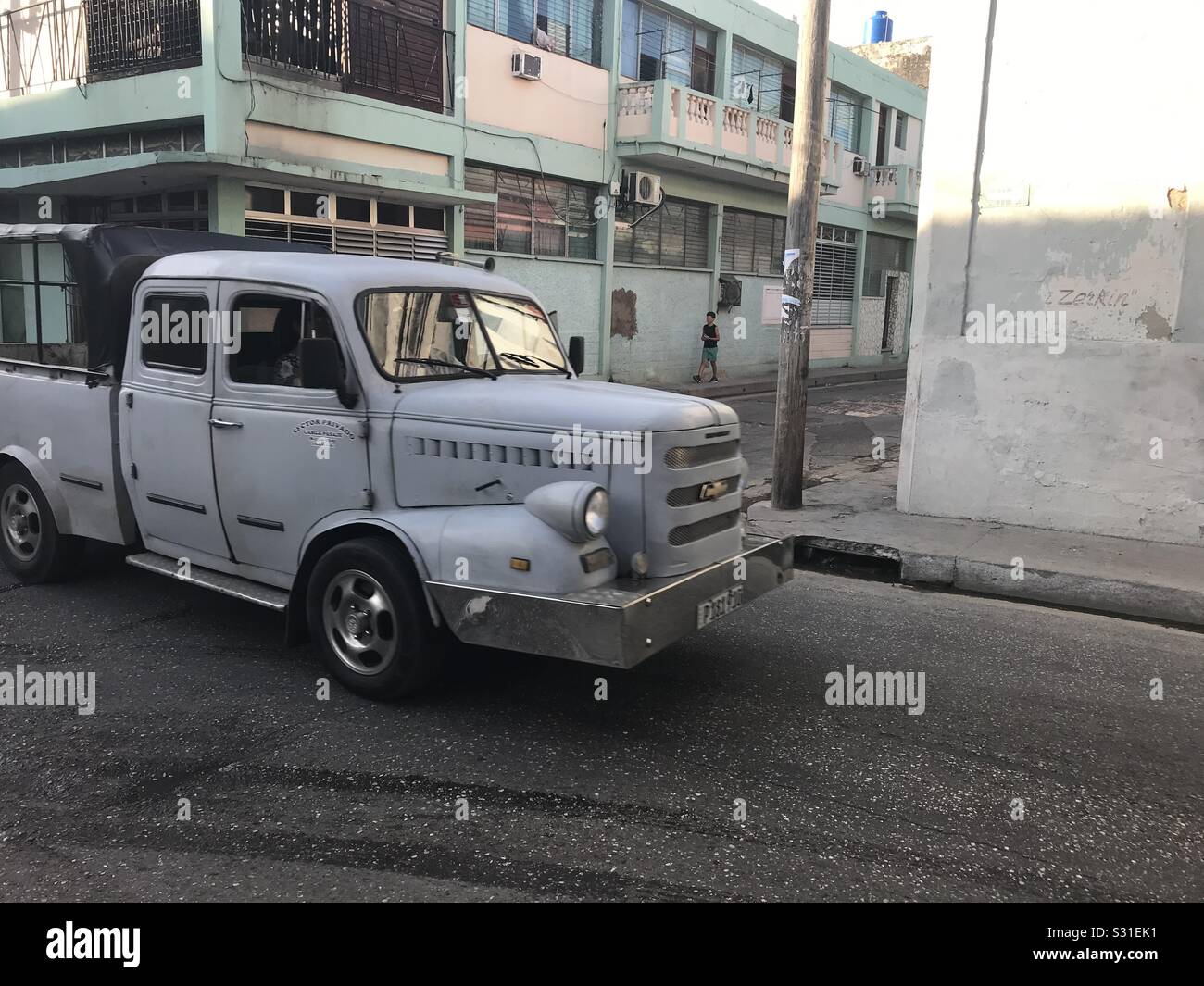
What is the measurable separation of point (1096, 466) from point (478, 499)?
5934 millimetres

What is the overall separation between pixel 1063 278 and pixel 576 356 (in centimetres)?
463

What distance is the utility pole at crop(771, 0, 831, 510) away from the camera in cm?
859

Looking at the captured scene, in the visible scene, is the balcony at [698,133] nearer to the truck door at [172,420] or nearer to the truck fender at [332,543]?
the truck door at [172,420]

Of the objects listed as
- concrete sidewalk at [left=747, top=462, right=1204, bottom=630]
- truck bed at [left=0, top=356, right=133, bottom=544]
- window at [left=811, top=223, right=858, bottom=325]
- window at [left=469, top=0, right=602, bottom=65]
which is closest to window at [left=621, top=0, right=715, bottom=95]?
window at [left=469, top=0, right=602, bottom=65]

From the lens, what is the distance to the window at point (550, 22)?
696 inches

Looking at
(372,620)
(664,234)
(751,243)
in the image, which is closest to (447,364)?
(372,620)

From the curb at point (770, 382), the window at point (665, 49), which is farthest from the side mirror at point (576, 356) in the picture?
the window at point (665, 49)

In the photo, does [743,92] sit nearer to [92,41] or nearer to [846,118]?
[846,118]

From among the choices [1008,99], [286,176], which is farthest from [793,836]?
[286,176]

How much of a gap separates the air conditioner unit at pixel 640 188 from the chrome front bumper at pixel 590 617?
57.5 feet

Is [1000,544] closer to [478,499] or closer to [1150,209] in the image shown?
[1150,209]

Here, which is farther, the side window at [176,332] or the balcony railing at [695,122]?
the balcony railing at [695,122]

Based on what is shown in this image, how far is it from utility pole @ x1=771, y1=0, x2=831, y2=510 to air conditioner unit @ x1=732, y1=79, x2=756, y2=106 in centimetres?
1657

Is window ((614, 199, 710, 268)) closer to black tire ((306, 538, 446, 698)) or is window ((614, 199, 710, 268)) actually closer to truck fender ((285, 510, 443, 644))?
truck fender ((285, 510, 443, 644))
